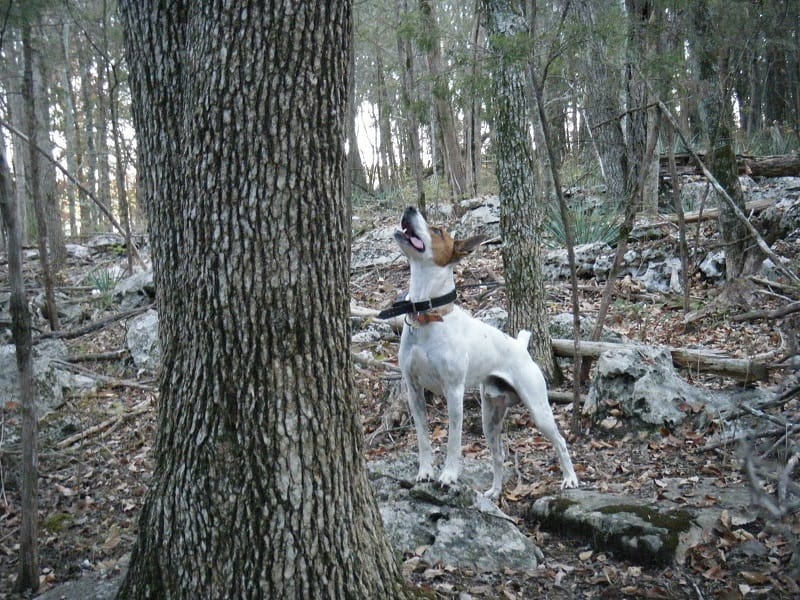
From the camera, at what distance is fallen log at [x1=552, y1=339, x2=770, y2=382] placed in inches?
244

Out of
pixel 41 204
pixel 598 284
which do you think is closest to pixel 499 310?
pixel 598 284

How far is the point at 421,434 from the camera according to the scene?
4461 millimetres

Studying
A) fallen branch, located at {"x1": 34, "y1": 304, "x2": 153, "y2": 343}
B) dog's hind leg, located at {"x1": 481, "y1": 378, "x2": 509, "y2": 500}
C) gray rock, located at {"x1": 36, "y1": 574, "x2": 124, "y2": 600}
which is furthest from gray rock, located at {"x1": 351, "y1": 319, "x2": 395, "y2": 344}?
gray rock, located at {"x1": 36, "y1": 574, "x2": 124, "y2": 600}

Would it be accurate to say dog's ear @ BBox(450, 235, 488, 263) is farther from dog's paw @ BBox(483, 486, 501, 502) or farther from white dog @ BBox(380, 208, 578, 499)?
dog's paw @ BBox(483, 486, 501, 502)

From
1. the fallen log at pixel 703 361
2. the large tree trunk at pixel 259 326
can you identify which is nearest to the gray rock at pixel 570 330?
the fallen log at pixel 703 361

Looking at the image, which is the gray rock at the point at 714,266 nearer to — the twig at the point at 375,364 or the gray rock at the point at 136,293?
the twig at the point at 375,364

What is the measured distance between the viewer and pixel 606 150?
44.5 feet

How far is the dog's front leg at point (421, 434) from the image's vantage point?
14.6ft

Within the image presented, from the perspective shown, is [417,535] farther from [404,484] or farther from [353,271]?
[353,271]

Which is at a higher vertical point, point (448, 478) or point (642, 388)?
point (642, 388)

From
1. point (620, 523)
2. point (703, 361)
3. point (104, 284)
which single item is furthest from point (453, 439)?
point (104, 284)

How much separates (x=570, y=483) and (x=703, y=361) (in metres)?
2.53

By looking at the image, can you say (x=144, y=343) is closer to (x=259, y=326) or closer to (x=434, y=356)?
(x=434, y=356)

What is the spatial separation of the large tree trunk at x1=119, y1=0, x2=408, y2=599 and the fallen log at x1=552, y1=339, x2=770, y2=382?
472cm
